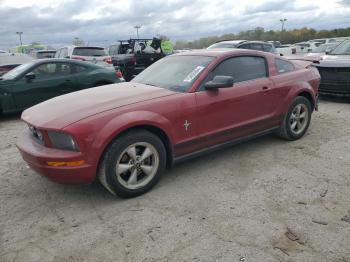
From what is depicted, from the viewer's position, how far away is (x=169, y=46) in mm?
17531

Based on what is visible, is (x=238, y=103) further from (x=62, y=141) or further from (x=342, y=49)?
(x=342, y=49)

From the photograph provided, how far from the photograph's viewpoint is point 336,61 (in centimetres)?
813

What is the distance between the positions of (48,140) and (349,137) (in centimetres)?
458

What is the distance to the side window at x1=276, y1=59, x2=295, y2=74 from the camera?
511 centimetres

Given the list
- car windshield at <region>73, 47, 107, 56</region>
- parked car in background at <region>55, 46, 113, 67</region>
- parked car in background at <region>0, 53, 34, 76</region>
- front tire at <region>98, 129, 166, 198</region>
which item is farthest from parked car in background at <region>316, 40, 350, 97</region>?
parked car in background at <region>0, 53, 34, 76</region>

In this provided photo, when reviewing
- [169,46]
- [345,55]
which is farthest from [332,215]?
[169,46]

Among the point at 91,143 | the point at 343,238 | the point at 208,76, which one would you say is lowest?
the point at 343,238

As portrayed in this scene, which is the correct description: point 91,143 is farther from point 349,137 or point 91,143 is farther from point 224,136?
point 349,137

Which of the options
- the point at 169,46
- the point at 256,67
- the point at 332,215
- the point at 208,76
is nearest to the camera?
the point at 332,215

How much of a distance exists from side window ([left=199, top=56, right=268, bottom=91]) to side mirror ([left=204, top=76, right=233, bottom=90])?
0.13 m

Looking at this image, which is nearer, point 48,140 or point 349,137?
point 48,140

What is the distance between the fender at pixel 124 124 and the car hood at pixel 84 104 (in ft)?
0.67

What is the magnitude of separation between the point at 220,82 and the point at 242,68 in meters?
0.81

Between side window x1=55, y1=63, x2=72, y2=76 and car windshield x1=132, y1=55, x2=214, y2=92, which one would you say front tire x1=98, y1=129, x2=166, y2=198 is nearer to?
car windshield x1=132, y1=55, x2=214, y2=92
